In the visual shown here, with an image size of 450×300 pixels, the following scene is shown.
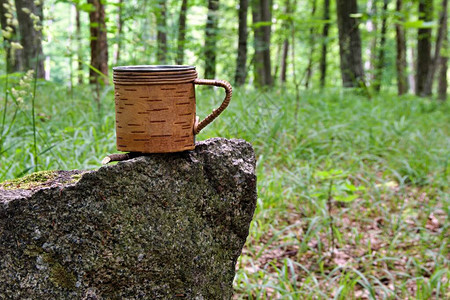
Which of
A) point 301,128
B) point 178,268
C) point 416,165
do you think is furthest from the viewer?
point 301,128

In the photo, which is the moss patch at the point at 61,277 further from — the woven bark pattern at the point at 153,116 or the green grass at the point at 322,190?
the green grass at the point at 322,190

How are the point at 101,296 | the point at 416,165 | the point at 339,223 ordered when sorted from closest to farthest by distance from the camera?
the point at 101,296 → the point at 339,223 → the point at 416,165

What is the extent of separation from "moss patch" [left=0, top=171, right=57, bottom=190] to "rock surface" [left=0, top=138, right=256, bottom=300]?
79 millimetres

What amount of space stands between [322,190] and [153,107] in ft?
7.39

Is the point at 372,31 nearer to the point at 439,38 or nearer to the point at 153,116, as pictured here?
the point at 439,38

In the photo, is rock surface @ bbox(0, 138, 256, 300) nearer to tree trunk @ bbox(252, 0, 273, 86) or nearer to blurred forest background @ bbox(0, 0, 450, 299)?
blurred forest background @ bbox(0, 0, 450, 299)

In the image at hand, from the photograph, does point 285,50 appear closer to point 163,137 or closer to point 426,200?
point 426,200

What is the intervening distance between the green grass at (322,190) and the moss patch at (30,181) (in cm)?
75

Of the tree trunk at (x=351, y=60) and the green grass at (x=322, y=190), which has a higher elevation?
the tree trunk at (x=351, y=60)

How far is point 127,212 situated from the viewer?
4.63ft

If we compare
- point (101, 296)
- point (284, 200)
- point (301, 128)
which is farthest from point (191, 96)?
point (301, 128)

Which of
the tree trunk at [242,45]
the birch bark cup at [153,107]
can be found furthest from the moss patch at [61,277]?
the tree trunk at [242,45]

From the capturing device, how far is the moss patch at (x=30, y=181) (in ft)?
4.87

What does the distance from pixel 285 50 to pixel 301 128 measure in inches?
385
